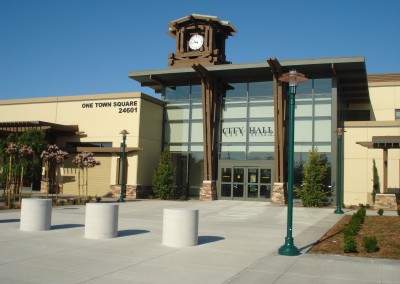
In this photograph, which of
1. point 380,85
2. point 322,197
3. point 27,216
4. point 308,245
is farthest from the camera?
point 380,85

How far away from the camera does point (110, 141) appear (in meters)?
29.9

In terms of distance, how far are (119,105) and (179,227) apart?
20212mm

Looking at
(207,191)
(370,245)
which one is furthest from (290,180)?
(207,191)

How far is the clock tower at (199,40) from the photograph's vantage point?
30.9 metres

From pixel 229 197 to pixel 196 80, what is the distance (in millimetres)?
8727

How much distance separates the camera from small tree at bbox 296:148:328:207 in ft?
82.3

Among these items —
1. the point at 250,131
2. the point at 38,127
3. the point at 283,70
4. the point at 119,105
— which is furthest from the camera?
the point at 119,105

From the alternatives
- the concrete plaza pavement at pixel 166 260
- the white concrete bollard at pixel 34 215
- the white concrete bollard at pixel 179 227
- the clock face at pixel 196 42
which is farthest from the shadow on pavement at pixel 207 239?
the clock face at pixel 196 42

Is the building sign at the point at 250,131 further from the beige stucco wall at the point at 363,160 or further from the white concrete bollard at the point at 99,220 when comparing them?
the white concrete bollard at the point at 99,220

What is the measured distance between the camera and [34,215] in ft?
41.3

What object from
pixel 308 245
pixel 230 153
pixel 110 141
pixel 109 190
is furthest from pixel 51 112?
pixel 308 245

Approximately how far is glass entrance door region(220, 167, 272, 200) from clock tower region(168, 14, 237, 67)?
7.93 meters

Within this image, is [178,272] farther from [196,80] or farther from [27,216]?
[196,80]

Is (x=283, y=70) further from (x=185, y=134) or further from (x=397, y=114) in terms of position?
(x=397, y=114)
